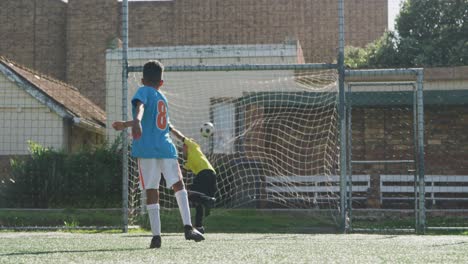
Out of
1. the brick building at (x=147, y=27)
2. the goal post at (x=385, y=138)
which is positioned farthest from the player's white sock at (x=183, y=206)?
the brick building at (x=147, y=27)

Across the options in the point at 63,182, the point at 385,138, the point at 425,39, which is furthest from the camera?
the point at 425,39

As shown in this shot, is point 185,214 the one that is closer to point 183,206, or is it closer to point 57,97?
point 183,206

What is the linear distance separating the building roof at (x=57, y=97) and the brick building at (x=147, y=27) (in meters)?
1.65

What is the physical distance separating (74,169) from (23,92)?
224 inches

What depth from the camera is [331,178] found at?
514 inches

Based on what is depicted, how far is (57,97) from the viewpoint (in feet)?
65.0

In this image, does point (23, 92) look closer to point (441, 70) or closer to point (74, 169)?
point (74, 169)

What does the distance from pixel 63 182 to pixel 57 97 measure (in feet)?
21.5

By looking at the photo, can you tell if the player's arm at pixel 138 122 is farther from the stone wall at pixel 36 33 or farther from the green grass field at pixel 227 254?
the stone wall at pixel 36 33

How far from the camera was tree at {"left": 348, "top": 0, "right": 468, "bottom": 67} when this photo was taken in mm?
22703

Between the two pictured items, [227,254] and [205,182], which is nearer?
[227,254]

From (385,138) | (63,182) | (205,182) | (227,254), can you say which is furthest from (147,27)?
(227,254)

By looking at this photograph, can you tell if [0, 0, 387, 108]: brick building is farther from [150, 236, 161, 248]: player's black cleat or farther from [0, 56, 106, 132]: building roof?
[150, 236, 161, 248]: player's black cleat

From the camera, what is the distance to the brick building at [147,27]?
19.6 metres
